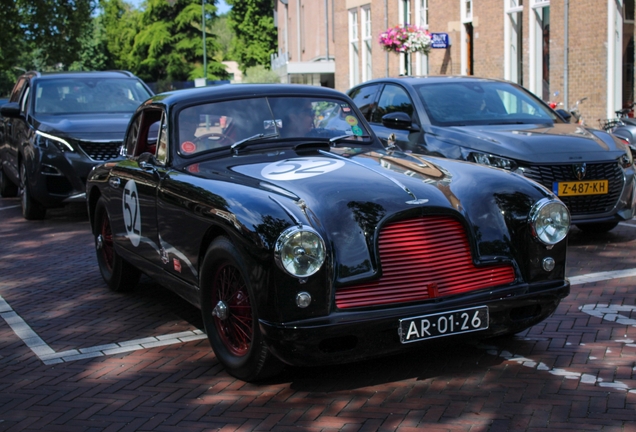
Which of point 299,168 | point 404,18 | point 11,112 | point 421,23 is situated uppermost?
point 404,18

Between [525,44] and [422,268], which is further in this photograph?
[525,44]

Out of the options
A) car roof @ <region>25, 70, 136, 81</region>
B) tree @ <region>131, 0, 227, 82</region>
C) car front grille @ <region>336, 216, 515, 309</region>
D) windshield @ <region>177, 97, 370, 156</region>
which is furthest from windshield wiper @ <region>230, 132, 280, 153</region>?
tree @ <region>131, 0, 227, 82</region>

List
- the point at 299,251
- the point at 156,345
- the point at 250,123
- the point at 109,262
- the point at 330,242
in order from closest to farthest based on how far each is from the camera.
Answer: the point at 299,251 < the point at 330,242 < the point at 156,345 < the point at 250,123 < the point at 109,262

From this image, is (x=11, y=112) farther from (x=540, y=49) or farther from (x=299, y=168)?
(x=540, y=49)

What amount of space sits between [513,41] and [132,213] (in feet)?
61.2

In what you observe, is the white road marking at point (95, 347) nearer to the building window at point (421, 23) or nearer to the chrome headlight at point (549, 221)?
the chrome headlight at point (549, 221)

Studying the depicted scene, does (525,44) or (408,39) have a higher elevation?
(408,39)

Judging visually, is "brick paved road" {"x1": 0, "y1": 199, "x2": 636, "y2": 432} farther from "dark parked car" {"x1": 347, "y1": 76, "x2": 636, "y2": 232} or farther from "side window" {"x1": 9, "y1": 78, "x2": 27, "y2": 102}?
"side window" {"x1": 9, "y1": 78, "x2": 27, "y2": 102}

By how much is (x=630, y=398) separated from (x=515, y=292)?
0.79 metres

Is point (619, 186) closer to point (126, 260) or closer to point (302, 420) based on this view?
point (126, 260)

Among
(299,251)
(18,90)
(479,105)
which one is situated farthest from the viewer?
(18,90)

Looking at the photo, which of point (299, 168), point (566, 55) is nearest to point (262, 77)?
point (566, 55)

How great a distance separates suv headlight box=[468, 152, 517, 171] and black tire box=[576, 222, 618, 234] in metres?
1.29

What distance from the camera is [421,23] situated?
29.5 meters
